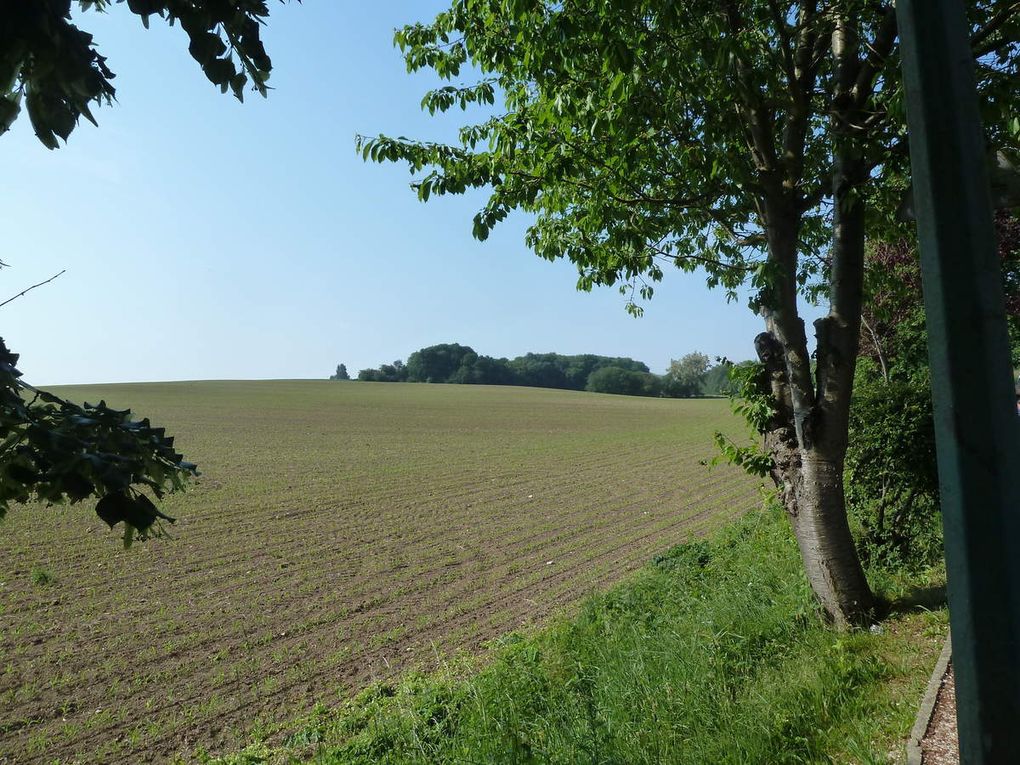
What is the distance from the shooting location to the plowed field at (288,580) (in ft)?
23.7

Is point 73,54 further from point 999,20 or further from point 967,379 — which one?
point 999,20

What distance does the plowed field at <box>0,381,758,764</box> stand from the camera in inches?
285

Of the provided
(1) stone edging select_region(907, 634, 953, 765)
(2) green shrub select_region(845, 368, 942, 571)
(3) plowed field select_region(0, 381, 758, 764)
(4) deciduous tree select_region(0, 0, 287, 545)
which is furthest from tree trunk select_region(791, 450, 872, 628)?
(4) deciduous tree select_region(0, 0, 287, 545)

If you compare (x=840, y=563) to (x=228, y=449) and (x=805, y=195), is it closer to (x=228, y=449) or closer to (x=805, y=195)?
(x=805, y=195)

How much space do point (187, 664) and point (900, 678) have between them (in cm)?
726

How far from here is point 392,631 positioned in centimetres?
909

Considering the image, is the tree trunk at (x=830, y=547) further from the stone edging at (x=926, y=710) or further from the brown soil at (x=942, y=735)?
the brown soil at (x=942, y=735)

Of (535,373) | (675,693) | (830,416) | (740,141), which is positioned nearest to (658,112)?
(740,141)

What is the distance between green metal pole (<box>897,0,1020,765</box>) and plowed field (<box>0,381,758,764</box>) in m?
6.27

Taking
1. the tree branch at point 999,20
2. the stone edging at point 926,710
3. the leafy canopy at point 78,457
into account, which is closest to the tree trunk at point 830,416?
the tree branch at point 999,20

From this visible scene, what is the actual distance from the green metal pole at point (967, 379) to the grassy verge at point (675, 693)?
5.86 ft

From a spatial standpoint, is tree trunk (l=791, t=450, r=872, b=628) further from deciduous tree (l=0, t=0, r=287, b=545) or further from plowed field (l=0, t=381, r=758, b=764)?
deciduous tree (l=0, t=0, r=287, b=545)

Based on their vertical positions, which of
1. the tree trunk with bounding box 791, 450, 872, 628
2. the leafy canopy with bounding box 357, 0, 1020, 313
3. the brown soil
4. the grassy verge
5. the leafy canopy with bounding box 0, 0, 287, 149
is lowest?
the grassy verge

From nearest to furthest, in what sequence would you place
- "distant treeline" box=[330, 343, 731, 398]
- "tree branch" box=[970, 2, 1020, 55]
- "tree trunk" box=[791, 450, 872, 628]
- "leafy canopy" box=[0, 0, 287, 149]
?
1. "leafy canopy" box=[0, 0, 287, 149]
2. "tree branch" box=[970, 2, 1020, 55]
3. "tree trunk" box=[791, 450, 872, 628]
4. "distant treeline" box=[330, 343, 731, 398]
